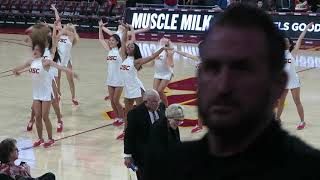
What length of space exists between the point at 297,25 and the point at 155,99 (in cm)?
1723

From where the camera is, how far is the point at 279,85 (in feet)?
4.13

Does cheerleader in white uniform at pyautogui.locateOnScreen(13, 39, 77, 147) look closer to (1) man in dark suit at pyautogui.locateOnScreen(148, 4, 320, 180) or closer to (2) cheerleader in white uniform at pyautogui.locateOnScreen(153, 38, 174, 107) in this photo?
(2) cheerleader in white uniform at pyautogui.locateOnScreen(153, 38, 174, 107)

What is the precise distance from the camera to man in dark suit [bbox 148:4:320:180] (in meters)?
1.20

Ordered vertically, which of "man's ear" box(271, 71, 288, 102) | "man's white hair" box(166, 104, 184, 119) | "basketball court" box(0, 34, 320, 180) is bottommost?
"basketball court" box(0, 34, 320, 180)

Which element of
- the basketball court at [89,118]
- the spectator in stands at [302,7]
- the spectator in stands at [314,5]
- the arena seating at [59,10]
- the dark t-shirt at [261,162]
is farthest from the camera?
the arena seating at [59,10]

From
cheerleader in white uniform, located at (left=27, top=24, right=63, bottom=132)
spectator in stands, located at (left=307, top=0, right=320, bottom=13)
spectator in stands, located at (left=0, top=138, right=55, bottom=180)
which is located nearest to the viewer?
spectator in stands, located at (left=0, top=138, right=55, bottom=180)

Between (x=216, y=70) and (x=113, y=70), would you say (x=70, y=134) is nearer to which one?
(x=113, y=70)

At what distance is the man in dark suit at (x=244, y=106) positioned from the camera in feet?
3.95

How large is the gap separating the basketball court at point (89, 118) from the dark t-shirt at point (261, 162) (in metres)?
4.91

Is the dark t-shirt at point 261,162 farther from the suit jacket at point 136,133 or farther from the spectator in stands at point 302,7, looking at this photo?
the spectator in stands at point 302,7

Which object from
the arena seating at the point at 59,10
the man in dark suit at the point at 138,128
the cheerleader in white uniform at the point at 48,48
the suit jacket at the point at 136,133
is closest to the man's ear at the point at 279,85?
the man in dark suit at the point at 138,128

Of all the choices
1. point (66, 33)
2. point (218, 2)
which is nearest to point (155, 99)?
point (66, 33)

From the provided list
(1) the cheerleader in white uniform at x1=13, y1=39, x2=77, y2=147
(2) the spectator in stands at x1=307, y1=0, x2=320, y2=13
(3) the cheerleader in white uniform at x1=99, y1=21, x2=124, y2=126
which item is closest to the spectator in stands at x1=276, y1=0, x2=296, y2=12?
(2) the spectator in stands at x1=307, y1=0, x2=320, y2=13

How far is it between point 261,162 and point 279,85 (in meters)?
0.15
